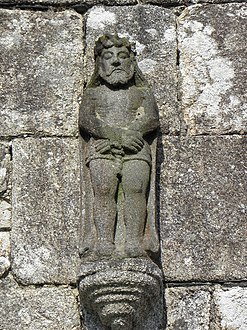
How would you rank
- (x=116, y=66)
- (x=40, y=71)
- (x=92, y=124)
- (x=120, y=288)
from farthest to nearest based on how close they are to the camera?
(x=40, y=71) → (x=116, y=66) → (x=92, y=124) → (x=120, y=288)

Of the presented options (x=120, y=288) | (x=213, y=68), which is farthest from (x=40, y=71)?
(x=120, y=288)

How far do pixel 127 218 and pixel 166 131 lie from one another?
2.23 ft

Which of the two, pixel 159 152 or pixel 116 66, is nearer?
pixel 116 66

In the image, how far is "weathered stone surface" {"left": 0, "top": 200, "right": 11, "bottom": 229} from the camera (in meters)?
6.23

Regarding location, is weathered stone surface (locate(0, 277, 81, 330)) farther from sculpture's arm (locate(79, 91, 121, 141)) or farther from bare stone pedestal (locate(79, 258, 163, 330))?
sculpture's arm (locate(79, 91, 121, 141))

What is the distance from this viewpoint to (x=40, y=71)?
6.55 meters

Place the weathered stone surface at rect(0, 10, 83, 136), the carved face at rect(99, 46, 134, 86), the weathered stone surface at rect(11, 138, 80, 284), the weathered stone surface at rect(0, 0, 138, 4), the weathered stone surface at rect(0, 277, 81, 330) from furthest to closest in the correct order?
1. the weathered stone surface at rect(0, 0, 138, 4)
2. the weathered stone surface at rect(0, 10, 83, 136)
3. the carved face at rect(99, 46, 134, 86)
4. the weathered stone surface at rect(11, 138, 80, 284)
5. the weathered stone surface at rect(0, 277, 81, 330)

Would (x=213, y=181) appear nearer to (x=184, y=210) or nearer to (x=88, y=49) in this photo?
(x=184, y=210)

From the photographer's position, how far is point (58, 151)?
6.35 metres

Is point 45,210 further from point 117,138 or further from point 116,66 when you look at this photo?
point 116,66

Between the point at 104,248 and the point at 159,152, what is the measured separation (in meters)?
0.73

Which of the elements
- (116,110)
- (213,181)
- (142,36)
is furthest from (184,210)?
(142,36)

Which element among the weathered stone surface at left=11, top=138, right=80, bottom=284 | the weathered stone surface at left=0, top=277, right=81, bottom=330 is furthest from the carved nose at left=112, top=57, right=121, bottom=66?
the weathered stone surface at left=0, top=277, right=81, bottom=330

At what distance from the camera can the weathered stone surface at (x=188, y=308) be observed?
602 cm
